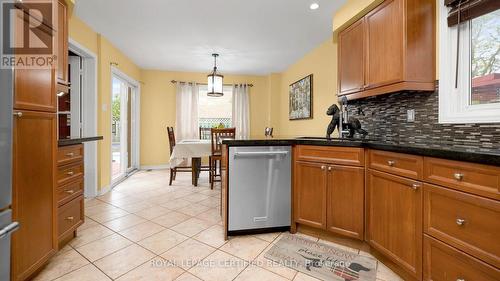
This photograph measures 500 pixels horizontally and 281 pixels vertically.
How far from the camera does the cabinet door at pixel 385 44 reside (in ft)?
5.86

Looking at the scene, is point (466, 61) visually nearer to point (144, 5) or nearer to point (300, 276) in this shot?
point (300, 276)

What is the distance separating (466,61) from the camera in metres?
1.60

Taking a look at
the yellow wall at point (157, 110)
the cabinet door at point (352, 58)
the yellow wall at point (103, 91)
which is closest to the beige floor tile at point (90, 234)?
the yellow wall at point (103, 91)

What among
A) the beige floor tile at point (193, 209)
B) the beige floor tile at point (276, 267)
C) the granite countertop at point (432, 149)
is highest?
the granite countertop at point (432, 149)

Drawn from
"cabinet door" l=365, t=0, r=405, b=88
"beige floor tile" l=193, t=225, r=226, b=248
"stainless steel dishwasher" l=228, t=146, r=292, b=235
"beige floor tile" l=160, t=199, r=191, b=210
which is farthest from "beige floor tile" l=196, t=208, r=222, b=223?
"cabinet door" l=365, t=0, r=405, b=88

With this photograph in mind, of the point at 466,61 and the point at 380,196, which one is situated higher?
the point at 466,61

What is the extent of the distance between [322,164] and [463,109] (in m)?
1.04

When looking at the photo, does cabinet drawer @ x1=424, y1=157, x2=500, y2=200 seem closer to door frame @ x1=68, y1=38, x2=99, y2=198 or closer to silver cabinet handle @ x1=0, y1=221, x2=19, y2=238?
silver cabinet handle @ x1=0, y1=221, x2=19, y2=238

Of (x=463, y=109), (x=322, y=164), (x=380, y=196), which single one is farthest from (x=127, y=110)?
(x=463, y=109)

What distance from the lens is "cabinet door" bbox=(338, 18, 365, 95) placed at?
7.22ft

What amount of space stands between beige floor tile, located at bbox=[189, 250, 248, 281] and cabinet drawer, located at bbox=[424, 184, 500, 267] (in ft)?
4.04

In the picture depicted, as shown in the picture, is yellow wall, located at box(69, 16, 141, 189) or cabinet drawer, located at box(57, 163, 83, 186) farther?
yellow wall, located at box(69, 16, 141, 189)

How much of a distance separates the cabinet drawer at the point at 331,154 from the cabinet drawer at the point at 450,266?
0.68 meters

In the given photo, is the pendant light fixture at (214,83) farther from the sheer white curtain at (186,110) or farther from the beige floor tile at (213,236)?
the beige floor tile at (213,236)
